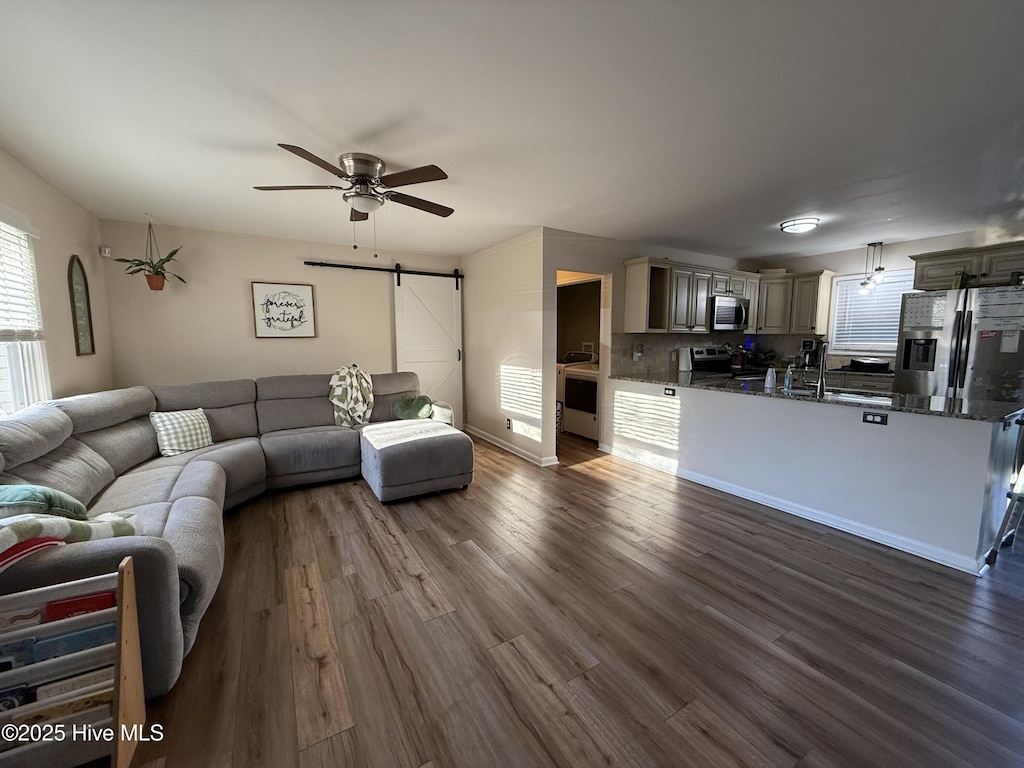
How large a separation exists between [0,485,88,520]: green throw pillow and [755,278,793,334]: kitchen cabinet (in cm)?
697

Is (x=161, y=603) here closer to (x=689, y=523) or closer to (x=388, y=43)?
(x=388, y=43)

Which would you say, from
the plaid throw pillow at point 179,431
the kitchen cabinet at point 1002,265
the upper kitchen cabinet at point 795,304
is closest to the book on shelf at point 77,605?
the plaid throw pillow at point 179,431

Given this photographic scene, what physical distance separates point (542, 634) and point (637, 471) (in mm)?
2585

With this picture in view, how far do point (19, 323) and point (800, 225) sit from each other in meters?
6.10

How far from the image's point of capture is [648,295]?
4.45 metres

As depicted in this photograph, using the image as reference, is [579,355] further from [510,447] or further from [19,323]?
[19,323]

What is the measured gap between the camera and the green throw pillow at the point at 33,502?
1.48 meters

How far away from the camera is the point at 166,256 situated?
3.90 meters

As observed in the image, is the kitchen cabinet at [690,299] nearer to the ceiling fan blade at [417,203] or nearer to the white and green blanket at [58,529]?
the ceiling fan blade at [417,203]

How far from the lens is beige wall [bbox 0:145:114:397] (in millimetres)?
2504

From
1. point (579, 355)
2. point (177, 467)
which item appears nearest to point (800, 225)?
point (579, 355)

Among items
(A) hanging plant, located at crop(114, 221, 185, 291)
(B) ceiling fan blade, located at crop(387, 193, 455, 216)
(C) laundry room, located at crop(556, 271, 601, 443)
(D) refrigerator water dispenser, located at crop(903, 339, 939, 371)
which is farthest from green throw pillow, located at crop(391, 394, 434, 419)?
(D) refrigerator water dispenser, located at crop(903, 339, 939, 371)

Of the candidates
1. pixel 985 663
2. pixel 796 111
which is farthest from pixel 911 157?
pixel 985 663

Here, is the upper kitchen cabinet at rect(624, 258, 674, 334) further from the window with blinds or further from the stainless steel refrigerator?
the window with blinds
